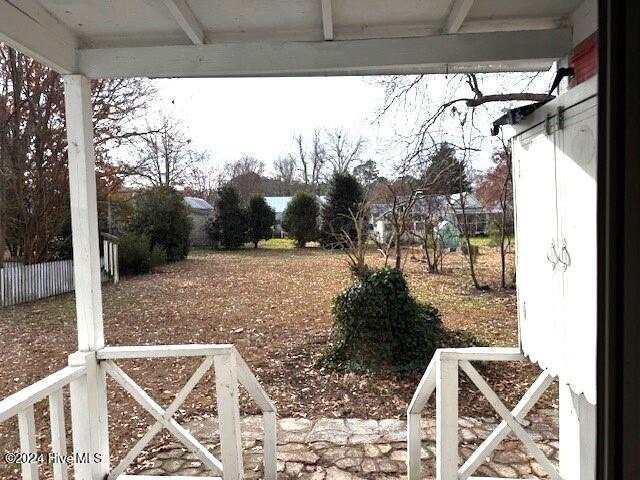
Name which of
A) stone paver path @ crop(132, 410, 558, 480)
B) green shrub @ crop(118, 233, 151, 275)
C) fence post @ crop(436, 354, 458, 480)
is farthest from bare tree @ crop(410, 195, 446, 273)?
green shrub @ crop(118, 233, 151, 275)

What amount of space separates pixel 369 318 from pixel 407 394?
73 cm

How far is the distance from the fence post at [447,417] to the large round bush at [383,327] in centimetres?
207

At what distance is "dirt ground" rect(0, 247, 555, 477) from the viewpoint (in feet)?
11.4

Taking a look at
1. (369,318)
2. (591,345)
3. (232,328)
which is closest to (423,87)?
(369,318)

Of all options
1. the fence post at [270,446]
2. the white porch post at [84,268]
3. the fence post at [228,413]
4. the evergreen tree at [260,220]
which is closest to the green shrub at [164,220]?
the evergreen tree at [260,220]

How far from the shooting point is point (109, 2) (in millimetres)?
1600

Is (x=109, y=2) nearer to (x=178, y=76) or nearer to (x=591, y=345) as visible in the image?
(x=178, y=76)

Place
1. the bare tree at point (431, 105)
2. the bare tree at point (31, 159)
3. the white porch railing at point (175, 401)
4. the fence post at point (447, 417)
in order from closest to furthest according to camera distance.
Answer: the white porch railing at point (175, 401)
the fence post at point (447, 417)
the bare tree at point (31, 159)
the bare tree at point (431, 105)

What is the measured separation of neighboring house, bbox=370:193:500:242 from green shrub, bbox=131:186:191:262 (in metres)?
2.68

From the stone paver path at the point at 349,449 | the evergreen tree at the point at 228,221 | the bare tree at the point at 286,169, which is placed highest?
the bare tree at the point at 286,169

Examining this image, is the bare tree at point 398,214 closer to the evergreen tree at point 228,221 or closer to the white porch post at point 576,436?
the evergreen tree at point 228,221

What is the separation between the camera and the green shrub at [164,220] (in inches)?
218

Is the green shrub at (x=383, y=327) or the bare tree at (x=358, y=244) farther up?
the bare tree at (x=358, y=244)

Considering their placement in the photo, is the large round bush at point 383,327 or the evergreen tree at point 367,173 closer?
the large round bush at point 383,327
